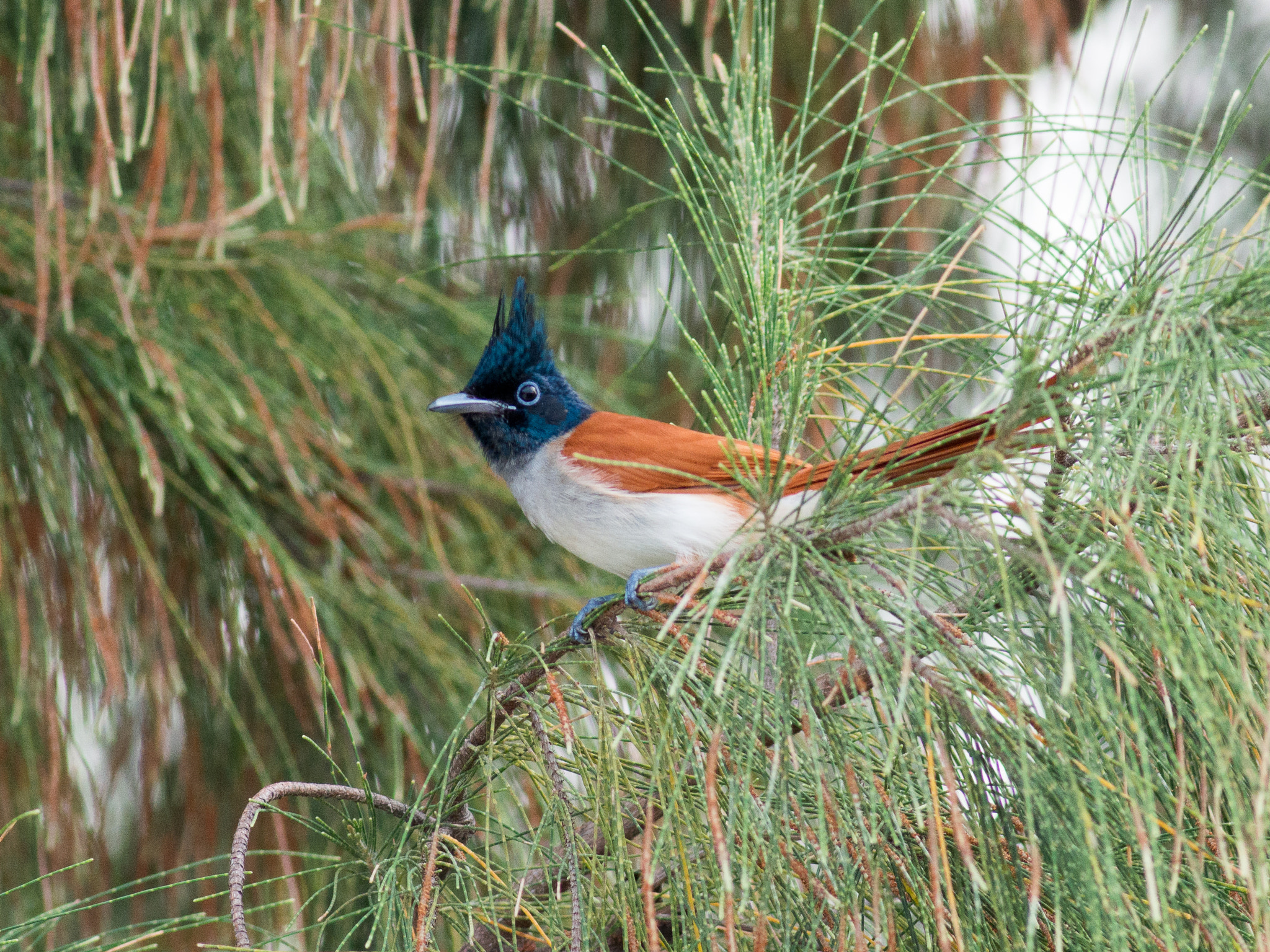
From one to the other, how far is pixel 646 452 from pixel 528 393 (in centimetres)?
44

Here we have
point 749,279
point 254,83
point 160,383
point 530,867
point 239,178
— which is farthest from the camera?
point 239,178

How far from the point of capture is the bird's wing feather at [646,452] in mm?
2002

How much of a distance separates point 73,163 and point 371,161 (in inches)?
27.8

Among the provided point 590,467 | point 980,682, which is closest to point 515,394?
point 590,467

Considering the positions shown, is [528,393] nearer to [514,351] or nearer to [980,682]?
[514,351]

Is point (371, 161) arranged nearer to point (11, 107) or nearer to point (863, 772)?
point (11, 107)

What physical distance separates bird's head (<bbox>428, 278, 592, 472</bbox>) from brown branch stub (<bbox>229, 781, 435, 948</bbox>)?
1.11 m

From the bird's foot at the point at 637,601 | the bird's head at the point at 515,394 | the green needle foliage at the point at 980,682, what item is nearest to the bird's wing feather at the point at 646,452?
the bird's head at the point at 515,394

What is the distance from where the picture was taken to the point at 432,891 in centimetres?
138

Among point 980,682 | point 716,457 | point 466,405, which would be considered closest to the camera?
point 980,682

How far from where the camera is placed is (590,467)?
2229mm

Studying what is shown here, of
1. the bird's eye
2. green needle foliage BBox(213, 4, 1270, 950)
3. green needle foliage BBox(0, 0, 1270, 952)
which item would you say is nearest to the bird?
the bird's eye

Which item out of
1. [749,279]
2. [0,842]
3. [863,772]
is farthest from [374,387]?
[863,772]

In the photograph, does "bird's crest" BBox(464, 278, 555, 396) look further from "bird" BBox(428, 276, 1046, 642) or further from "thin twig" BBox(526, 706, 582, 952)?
"thin twig" BBox(526, 706, 582, 952)
